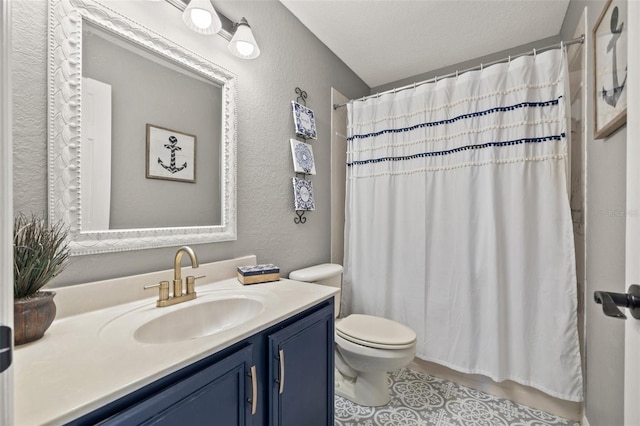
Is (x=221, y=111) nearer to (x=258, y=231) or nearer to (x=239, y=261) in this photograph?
(x=258, y=231)

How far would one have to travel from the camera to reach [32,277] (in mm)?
737

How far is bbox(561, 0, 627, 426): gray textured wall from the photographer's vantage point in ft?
3.23

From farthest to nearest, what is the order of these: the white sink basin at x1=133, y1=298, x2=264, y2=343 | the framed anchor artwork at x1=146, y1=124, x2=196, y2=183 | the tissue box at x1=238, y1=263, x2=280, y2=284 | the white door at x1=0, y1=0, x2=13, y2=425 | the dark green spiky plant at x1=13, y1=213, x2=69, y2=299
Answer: the tissue box at x1=238, y1=263, x2=280, y2=284, the framed anchor artwork at x1=146, y1=124, x2=196, y2=183, the white sink basin at x1=133, y1=298, x2=264, y2=343, the dark green spiky plant at x1=13, y1=213, x2=69, y2=299, the white door at x1=0, y1=0, x2=13, y2=425

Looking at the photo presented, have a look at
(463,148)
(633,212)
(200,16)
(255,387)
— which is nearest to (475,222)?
(463,148)

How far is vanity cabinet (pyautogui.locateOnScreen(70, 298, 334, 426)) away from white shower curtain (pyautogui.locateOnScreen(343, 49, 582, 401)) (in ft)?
3.12

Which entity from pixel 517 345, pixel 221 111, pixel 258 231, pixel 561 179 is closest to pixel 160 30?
pixel 221 111

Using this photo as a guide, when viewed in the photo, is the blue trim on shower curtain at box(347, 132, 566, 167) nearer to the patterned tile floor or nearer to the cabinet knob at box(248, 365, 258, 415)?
the patterned tile floor

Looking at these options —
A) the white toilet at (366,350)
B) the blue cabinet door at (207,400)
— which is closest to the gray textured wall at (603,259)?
the white toilet at (366,350)

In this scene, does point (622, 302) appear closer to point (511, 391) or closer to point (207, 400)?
point (207, 400)

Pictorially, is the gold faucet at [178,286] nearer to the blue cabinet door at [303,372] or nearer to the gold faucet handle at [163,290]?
the gold faucet handle at [163,290]

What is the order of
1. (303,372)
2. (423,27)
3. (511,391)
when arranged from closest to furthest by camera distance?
(303,372) → (511,391) → (423,27)

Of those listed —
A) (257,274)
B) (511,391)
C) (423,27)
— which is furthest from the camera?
(423,27)

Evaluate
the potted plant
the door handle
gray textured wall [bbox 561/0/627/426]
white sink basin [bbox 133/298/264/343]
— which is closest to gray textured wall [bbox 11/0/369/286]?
the potted plant

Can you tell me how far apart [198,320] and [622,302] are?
1.23 meters
